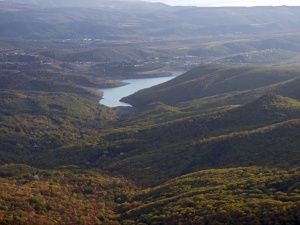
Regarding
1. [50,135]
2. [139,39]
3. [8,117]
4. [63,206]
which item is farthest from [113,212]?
[139,39]

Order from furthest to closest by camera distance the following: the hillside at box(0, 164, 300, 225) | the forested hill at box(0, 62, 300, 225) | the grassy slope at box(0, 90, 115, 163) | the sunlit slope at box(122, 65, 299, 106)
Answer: the sunlit slope at box(122, 65, 299, 106), the grassy slope at box(0, 90, 115, 163), the forested hill at box(0, 62, 300, 225), the hillside at box(0, 164, 300, 225)

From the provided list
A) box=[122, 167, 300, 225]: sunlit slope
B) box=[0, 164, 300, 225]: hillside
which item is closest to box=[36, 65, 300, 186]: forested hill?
box=[0, 164, 300, 225]: hillside

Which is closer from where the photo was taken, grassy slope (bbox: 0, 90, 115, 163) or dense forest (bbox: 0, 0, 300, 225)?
dense forest (bbox: 0, 0, 300, 225)

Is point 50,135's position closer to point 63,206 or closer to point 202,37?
point 63,206

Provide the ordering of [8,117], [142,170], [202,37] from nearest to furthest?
[142,170]
[8,117]
[202,37]

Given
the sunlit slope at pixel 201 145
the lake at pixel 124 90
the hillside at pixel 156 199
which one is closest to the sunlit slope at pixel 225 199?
the hillside at pixel 156 199

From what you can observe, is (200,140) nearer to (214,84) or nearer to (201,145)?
(201,145)

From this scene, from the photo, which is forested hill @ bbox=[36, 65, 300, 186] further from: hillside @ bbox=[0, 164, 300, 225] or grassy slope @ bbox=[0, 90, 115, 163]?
grassy slope @ bbox=[0, 90, 115, 163]


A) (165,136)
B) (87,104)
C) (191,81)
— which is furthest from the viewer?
(191,81)
